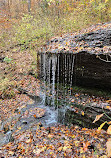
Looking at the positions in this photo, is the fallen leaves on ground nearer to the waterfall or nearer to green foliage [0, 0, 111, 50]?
the waterfall

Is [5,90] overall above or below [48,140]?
above

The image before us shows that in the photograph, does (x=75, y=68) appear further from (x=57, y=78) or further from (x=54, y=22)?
(x=54, y=22)

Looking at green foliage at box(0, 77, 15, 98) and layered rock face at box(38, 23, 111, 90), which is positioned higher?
layered rock face at box(38, 23, 111, 90)

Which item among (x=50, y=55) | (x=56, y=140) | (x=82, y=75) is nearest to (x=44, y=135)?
(x=56, y=140)

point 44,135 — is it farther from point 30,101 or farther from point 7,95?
point 7,95

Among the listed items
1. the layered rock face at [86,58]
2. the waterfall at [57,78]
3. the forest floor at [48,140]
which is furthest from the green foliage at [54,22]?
the forest floor at [48,140]

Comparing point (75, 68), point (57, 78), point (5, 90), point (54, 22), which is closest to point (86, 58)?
point (75, 68)

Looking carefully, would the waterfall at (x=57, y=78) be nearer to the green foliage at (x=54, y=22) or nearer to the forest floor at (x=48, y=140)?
the forest floor at (x=48, y=140)

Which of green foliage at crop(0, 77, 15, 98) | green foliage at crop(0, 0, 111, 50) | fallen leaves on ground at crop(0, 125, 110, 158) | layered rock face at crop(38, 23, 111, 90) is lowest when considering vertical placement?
fallen leaves on ground at crop(0, 125, 110, 158)

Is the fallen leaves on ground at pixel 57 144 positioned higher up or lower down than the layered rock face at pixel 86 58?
lower down

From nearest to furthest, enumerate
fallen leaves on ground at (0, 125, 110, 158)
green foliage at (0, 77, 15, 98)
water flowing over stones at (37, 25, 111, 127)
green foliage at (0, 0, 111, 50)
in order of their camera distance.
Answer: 1. fallen leaves on ground at (0, 125, 110, 158)
2. water flowing over stones at (37, 25, 111, 127)
3. green foliage at (0, 77, 15, 98)
4. green foliage at (0, 0, 111, 50)

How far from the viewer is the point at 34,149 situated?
324cm

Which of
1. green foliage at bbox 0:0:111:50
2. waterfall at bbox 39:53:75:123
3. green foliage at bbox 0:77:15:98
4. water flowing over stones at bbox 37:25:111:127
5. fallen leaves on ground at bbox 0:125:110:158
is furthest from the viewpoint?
green foliage at bbox 0:0:111:50

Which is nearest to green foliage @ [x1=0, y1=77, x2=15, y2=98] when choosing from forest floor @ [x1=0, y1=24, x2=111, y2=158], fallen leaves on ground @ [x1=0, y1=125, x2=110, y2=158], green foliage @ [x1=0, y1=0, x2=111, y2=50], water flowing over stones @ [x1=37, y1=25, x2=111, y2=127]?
forest floor @ [x1=0, y1=24, x2=111, y2=158]
